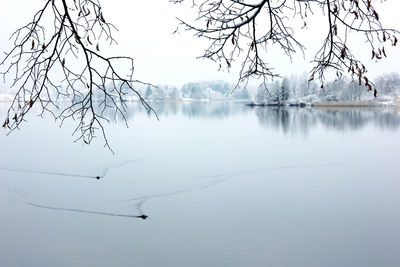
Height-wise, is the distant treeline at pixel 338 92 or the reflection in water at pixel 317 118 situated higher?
the distant treeline at pixel 338 92

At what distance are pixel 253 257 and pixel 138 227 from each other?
284 centimetres

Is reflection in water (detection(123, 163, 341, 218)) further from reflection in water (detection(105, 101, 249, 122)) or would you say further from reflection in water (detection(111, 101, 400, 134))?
reflection in water (detection(105, 101, 249, 122))

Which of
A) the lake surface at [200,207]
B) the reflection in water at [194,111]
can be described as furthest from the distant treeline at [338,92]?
the lake surface at [200,207]

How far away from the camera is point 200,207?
11.5 m

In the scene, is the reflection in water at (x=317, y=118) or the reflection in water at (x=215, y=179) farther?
the reflection in water at (x=317, y=118)

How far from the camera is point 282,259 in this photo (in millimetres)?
8438

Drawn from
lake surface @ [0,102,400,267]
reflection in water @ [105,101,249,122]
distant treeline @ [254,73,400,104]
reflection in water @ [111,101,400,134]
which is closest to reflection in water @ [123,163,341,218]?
lake surface @ [0,102,400,267]

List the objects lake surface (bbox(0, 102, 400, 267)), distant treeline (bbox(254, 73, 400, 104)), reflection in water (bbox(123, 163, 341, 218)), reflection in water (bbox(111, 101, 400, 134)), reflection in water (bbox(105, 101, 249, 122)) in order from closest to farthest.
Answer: lake surface (bbox(0, 102, 400, 267)) < reflection in water (bbox(123, 163, 341, 218)) < reflection in water (bbox(111, 101, 400, 134)) < reflection in water (bbox(105, 101, 249, 122)) < distant treeline (bbox(254, 73, 400, 104))

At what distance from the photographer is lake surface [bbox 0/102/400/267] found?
8.64 m

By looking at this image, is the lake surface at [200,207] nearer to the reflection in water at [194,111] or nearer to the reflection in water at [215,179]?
the reflection in water at [215,179]

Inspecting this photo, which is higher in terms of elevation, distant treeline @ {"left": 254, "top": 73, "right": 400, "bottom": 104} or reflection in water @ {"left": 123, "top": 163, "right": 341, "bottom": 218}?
distant treeline @ {"left": 254, "top": 73, "right": 400, "bottom": 104}

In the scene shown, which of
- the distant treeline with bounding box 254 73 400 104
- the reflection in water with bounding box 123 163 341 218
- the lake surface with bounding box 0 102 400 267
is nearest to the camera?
the lake surface with bounding box 0 102 400 267

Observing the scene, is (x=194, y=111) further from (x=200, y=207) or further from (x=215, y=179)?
(x=200, y=207)

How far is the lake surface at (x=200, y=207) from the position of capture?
340 inches
